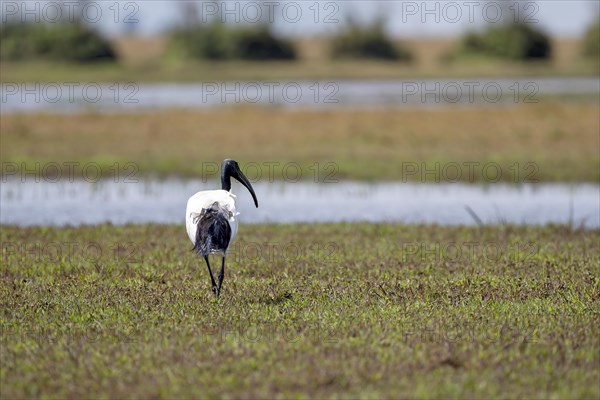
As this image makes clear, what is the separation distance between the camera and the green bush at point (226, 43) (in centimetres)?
6103

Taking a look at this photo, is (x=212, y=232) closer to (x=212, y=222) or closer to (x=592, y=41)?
(x=212, y=222)

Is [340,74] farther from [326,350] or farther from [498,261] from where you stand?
[326,350]

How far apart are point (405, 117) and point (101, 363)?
2307cm

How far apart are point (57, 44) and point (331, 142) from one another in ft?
113

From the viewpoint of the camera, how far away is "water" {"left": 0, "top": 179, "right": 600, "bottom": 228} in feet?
61.0

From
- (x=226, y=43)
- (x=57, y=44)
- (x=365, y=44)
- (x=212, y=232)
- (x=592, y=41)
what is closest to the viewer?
(x=212, y=232)

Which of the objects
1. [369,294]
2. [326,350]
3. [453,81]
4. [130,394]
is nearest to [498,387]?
[326,350]

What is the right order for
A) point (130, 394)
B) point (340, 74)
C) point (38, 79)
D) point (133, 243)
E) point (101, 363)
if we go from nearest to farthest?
point (130, 394)
point (101, 363)
point (133, 243)
point (38, 79)
point (340, 74)

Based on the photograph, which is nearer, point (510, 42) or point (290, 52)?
point (510, 42)

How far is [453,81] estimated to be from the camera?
54.3 metres

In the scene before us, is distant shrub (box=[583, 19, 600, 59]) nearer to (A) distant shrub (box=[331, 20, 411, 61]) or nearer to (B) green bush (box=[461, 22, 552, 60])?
(B) green bush (box=[461, 22, 552, 60])

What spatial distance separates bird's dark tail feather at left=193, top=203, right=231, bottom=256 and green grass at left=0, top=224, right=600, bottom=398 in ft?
1.86

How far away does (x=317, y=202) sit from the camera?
2073 cm

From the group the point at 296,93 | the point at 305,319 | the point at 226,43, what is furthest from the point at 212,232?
the point at 226,43
